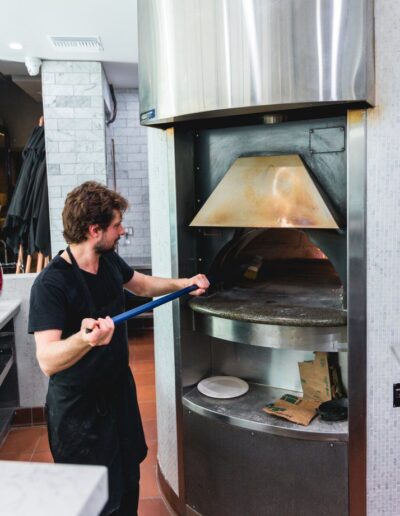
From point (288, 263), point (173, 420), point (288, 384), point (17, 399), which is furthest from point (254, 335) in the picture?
point (17, 399)

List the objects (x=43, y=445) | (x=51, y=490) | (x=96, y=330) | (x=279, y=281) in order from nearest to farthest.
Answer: (x=51, y=490), (x=96, y=330), (x=279, y=281), (x=43, y=445)

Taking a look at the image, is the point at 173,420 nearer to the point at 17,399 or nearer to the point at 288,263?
the point at 288,263

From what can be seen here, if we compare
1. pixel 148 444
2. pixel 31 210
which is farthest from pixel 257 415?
pixel 31 210

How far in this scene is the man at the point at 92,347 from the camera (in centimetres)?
186

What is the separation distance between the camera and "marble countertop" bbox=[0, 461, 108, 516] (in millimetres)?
724

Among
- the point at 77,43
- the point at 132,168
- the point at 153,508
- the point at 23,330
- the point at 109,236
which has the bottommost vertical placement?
the point at 153,508

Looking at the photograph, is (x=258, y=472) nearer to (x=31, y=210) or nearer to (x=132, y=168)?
(x=31, y=210)

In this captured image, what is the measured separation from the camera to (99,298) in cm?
201

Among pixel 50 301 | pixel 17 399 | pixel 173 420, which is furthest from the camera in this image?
pixel 17 399

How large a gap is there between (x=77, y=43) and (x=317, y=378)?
135 inches

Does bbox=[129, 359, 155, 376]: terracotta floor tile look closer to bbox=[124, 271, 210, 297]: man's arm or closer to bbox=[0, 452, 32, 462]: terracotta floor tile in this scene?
bbox=[0, 452, 32, 462]: terracotta floor tile

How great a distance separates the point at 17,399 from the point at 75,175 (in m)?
2.24

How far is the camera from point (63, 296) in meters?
1.88

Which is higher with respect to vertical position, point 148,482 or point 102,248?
point 102,248
